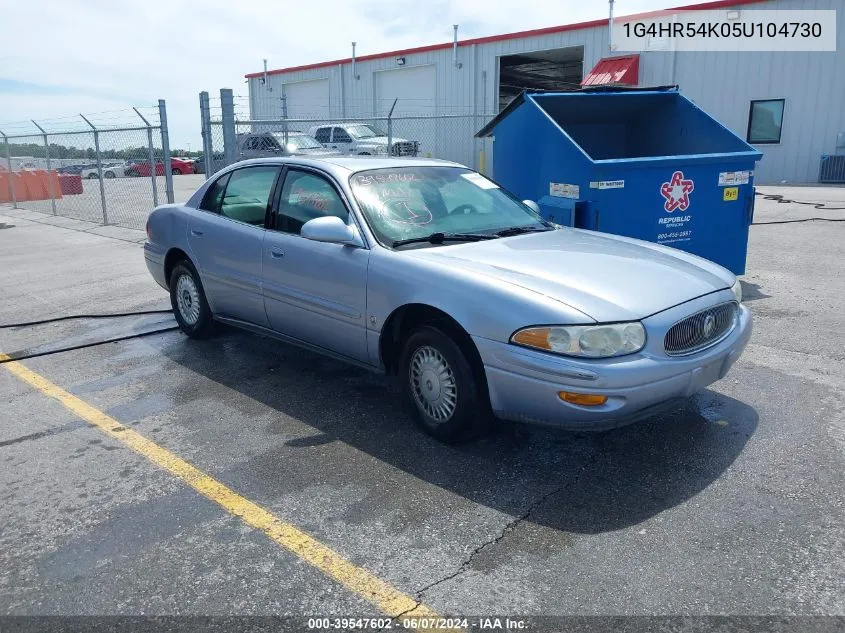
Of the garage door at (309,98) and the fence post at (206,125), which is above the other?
the garage door at (309,98)

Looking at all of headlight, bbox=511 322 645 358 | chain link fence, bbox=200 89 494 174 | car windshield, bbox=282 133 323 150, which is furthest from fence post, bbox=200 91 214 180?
headlight, bbox=511 322 645 358

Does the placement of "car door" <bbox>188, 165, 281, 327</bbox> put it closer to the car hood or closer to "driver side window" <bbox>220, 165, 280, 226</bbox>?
"driver side window" <bbox>220, 165, 280, 226</bbox>

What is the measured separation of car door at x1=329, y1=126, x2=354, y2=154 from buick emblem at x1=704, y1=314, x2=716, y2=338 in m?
17.0

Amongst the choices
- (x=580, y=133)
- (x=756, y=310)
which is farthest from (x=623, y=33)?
(x=756, y=310)

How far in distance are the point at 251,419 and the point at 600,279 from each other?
7.30 feet

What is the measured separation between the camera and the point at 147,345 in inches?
241

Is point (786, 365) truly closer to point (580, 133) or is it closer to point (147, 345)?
point (580, 133)

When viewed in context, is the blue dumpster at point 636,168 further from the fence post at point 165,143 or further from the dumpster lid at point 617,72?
the dumpster lid at point 617,72

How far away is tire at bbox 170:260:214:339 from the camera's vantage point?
590 cm

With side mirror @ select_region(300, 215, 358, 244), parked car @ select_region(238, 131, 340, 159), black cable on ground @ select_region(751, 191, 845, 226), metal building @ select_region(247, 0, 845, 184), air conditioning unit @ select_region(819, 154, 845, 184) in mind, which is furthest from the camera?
metal building @ select_region(247, 0, 845, 184)

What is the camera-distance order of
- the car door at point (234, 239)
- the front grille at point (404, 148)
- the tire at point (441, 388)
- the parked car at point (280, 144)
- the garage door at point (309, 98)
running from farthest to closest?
the garage door at point (309, 98), the front grille at point (404, 148), the parked car at point (280, 144), the car door at point (234, 239), the tire at point (441, 388)

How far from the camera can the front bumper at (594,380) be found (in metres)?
3.38

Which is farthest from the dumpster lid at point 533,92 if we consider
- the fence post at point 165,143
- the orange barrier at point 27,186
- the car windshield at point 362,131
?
the orange barrier at point 27,186

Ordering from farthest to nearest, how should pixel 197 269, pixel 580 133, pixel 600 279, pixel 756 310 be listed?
pixel 580 133 → pixel 756 310 → pixel 197 269 → pixel 600 279
